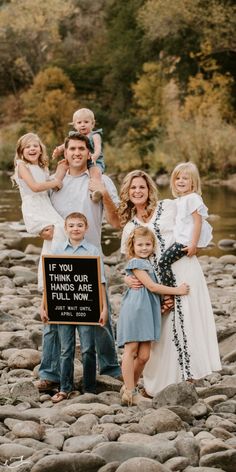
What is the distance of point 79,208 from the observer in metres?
6.41

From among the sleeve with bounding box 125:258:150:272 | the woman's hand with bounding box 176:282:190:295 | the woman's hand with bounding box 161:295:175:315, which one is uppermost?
the sleeve with bounding box 125:258:150:272

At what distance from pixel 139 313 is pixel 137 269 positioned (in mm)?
282

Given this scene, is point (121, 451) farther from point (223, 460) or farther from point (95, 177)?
point (95, 177)

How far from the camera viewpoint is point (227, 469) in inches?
182

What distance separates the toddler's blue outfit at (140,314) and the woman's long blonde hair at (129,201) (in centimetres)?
35

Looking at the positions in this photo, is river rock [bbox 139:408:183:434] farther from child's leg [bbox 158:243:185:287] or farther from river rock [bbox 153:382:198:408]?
child's leg [bbox 158:243:185:287]

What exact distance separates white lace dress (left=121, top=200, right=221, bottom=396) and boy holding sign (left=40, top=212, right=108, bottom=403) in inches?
11.0

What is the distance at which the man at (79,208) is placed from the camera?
6301 mm

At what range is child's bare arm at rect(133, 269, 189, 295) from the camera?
5.93 m

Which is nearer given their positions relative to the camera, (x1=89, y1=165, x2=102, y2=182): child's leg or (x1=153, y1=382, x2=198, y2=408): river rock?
(x1=153, y1=382, x2=198, y2=408): river rock

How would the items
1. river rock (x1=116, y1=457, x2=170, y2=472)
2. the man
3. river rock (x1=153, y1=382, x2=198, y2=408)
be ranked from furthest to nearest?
the man
river rock (x1=153, y1=382, x2=198, y2=408)
river rock (x1=116, y1=457, x2=170, y2=472)

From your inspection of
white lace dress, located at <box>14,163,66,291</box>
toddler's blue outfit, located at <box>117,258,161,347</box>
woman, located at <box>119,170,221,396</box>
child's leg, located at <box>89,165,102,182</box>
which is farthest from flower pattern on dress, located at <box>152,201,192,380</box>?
white lace dress, located at <box>14,163,66,291</box>

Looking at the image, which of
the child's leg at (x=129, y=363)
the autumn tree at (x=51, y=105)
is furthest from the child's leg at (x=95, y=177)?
the autumn tree at (x=51, y=105)

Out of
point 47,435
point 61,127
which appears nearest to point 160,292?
point 47,435
